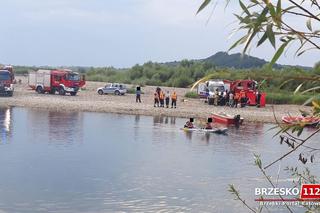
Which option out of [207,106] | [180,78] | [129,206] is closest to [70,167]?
[129,206]

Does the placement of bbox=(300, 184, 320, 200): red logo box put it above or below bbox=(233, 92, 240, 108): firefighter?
above

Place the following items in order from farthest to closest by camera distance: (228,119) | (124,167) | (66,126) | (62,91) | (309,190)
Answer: (62,91) → (228,119) → (66,126) → (124,167) → (309,190)

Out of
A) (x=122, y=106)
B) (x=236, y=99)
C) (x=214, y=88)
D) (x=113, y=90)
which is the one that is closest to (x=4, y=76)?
(x=113, y=90)

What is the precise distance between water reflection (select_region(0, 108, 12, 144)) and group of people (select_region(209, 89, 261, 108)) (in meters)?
16.3

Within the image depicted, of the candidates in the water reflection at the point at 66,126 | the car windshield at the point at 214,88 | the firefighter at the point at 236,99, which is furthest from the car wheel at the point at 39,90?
the firefighter at the point at 236,99

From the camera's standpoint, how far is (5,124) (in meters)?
29.9

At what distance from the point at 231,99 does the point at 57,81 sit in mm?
15772

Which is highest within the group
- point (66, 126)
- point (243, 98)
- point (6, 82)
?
point (6, 82)

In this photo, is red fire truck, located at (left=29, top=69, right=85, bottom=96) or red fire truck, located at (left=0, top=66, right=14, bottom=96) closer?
red fire truck, located at (left=0, top=66, right=14, bottom=96)

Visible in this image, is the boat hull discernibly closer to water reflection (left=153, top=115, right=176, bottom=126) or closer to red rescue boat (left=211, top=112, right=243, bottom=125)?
red rescue boat (left=211, top=112, right=243, bottom=125)

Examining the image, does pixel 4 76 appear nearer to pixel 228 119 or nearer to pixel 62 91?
pixel 62 91

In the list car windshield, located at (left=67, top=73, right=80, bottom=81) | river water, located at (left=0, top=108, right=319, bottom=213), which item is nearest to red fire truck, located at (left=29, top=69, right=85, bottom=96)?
car windshield, located at (left=67, top=73, right=80, bottom=81)

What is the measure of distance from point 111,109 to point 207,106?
26.8 ft

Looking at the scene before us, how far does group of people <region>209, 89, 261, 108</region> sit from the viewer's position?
4397 cm
